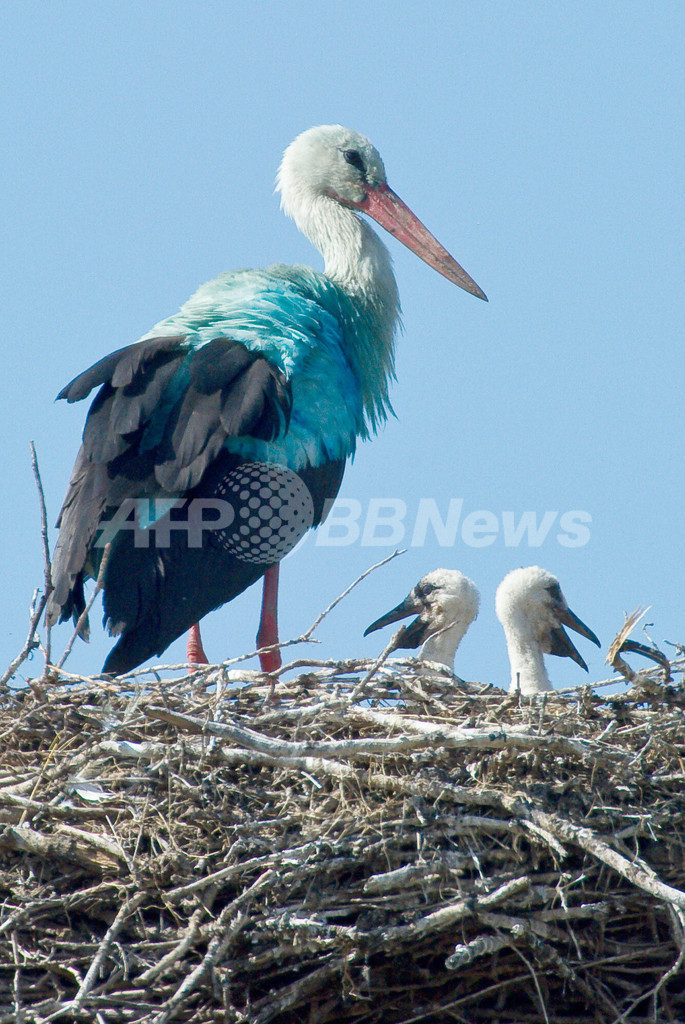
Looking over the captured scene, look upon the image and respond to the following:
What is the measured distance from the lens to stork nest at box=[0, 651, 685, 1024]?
4.66 m

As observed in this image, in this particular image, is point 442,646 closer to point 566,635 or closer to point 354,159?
point 566,635

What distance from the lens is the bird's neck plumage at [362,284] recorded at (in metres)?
7.96

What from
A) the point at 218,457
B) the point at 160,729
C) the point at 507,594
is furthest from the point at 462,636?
the point at 160,729

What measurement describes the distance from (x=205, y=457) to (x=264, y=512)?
44 centimetres

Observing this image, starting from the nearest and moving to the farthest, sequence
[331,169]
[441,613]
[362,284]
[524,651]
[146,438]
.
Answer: [146,438] < [524,651] < [441,613] < [362,284] < [331,169]

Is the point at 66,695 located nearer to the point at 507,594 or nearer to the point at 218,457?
the point at 218,457

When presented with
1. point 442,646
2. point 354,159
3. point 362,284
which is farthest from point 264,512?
point 354,159

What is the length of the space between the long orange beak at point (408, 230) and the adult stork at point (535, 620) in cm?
219

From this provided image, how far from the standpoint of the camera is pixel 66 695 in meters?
5.41

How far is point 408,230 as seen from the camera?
872 centimetres

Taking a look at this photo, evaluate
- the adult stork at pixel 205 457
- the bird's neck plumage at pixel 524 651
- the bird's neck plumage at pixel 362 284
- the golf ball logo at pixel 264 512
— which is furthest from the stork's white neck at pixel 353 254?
the bird's neck plumage at pixel 524 651

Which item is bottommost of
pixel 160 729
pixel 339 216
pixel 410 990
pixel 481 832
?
pixel 410 990

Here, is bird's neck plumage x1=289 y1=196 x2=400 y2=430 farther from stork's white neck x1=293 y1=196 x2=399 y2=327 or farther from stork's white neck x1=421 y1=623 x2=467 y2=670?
stork's white neck x1=421 y1=623 x2=467 y2=670

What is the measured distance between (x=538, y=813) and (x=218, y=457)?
2424 millimetres
